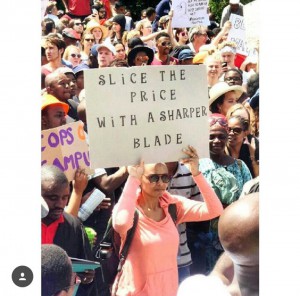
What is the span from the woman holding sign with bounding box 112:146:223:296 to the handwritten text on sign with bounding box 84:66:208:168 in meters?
0.06

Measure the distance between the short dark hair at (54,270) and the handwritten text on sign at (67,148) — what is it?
1.01 feet

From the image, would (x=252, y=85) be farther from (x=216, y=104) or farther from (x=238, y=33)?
(x=238, y=33)

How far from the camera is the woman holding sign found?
305 centimetres

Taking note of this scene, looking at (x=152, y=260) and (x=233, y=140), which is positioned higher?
(x=233, y=140)

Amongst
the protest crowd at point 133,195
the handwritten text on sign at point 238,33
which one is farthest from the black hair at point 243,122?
the handwritten text on sign at point 238,33

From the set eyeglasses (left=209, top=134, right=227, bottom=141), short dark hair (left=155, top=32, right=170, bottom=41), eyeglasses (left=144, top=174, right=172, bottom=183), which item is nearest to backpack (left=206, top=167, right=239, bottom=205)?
eyeglasses (left=209, top=134, right=227, bottom=141)

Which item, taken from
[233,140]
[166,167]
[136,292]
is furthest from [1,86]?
[233,140]

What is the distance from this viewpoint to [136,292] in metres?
3.07

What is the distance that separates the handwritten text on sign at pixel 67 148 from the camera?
3.05 meters

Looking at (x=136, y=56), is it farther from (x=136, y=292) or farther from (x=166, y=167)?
(x=136, y=292)

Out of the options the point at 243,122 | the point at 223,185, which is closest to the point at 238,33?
the point at 243,122

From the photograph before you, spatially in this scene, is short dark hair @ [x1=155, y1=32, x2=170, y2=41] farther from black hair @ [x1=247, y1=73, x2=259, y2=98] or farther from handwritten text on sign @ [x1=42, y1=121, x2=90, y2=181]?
handwritten text on sign @ [x1=42, y1=121, x2=90, y2=181]

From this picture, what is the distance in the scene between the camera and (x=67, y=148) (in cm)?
307

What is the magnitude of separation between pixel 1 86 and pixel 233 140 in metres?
1.12
